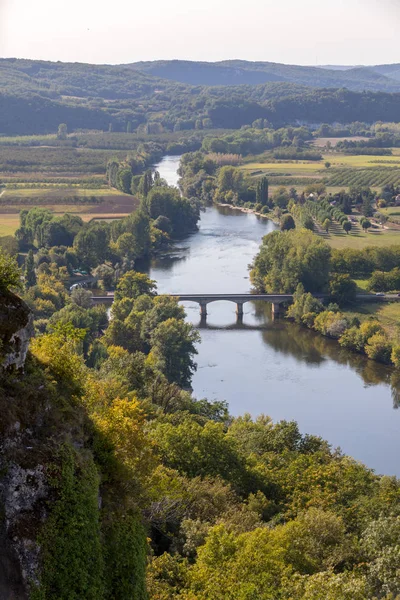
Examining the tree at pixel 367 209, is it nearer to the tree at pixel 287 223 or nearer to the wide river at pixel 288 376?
the tree at pixel 287 223

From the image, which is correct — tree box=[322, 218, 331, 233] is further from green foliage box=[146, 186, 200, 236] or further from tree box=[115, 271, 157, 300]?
tree box=[115, 271, 157, 300]

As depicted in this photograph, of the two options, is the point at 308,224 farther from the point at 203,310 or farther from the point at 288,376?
the point at 288,376

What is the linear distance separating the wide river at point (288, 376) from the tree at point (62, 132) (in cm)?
8038

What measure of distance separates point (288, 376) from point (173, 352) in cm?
646

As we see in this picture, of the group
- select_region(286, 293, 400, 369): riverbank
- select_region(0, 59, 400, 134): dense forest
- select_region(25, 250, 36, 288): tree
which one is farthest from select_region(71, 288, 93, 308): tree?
select_region(0, 59, 400, 134): dense forest

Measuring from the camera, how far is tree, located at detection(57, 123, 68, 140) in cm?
13512

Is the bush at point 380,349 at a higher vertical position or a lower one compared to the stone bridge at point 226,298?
lower

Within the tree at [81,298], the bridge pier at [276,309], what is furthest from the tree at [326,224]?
the tree at [81,298]

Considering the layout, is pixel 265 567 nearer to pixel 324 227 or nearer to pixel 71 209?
pixel 324 227

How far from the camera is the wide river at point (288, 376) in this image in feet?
113

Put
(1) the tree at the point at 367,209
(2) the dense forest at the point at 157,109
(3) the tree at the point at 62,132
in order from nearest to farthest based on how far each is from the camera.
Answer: (1) the tree at the point at 367,209 < (3) the tree at the point at 62,132 < (2) the dense forest at the point at 157,109

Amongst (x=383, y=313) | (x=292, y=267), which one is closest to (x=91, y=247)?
(x=292, y=267)

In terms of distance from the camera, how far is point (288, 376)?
136 ft

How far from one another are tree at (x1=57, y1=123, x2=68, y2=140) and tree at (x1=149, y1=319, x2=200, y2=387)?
101 m
